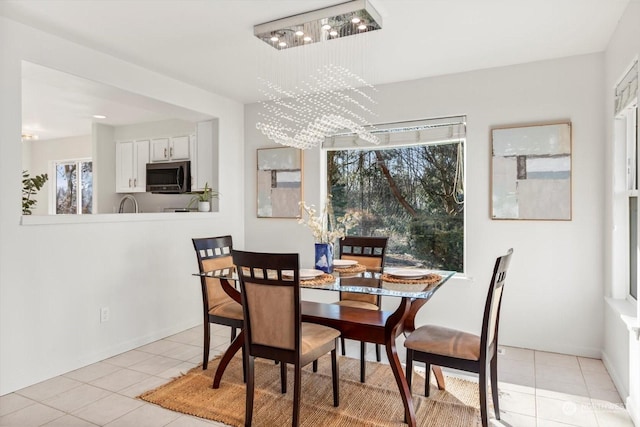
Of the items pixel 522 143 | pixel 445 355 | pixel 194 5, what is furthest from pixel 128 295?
→ pixel 522 143

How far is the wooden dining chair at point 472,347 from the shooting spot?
2.15 meters

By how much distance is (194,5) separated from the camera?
2.57m

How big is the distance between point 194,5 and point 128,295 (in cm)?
246

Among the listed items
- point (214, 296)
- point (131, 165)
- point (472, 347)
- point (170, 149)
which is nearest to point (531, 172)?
point (472, 347)

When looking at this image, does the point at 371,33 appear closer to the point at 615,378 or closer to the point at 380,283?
the point at 380,283

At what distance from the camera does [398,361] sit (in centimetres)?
241

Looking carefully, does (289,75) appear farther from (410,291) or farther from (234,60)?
(410,291)

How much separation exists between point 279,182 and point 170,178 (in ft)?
5.31

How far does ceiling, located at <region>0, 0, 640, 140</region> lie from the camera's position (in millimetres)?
2580

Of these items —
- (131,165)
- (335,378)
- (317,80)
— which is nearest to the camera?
(335,378)

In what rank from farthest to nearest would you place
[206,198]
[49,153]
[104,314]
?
[49,153] → [206,198] → [104,314]

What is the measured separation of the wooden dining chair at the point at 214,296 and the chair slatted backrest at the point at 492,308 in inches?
63.6

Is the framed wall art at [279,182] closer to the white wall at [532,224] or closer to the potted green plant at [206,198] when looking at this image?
the potted green plant at [206,198]

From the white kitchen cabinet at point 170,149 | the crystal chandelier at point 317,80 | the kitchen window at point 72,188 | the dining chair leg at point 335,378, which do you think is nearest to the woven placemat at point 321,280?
the dining chair leg at point 335,378
